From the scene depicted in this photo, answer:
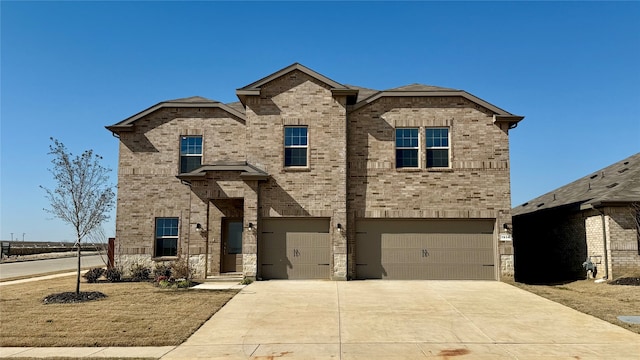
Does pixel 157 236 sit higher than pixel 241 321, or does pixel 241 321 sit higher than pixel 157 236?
pixel 157 236

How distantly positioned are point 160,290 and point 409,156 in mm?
10514

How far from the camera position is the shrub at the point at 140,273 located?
18797 mm

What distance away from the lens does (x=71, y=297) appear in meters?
13.8

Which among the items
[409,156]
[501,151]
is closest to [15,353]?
[409,156]

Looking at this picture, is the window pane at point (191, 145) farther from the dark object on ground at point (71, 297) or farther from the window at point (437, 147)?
the window at point (437, 147)

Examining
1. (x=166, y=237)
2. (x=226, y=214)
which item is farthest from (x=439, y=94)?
(x=166, y=237)

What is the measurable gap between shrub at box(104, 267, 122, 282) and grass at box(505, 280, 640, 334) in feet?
50.0

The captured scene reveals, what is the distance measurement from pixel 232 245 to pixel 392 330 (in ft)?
37.2

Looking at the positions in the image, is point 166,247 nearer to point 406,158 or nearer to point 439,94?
point 406,158

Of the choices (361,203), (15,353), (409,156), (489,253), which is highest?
(409,156)

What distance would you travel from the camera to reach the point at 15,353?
8.88 metres

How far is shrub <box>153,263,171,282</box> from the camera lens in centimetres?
1777

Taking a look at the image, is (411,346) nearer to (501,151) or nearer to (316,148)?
(316,148)

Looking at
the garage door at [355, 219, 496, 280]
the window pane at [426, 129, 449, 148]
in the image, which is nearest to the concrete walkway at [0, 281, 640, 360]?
the garage door at [355, 219, 496, 280]
